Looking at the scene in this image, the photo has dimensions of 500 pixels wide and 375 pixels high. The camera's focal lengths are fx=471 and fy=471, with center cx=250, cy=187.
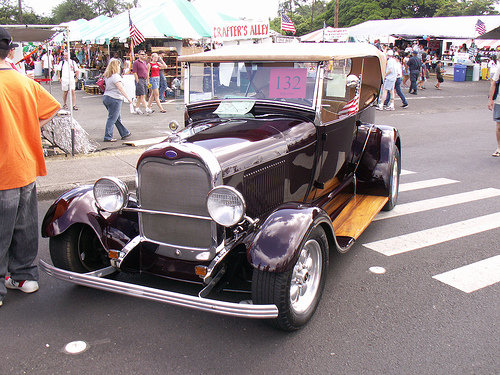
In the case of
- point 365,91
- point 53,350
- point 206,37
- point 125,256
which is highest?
point 206,37

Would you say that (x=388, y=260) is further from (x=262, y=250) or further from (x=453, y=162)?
(x=453, y=162)

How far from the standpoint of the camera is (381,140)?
5426mm

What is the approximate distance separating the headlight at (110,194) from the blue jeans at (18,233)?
0.56 m

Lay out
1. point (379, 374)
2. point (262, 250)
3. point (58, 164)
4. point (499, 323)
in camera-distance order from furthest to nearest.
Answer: point (58, 164) < point (499, 323) < point (262, 250) < point (379, 374)

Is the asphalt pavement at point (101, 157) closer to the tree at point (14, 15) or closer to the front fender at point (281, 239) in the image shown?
the front fender at point (281, 239)

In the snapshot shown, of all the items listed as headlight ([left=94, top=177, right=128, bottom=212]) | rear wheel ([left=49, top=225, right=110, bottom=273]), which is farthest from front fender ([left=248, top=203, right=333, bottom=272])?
rear wheel ([left=49, top=225, right=110, bottom=273])

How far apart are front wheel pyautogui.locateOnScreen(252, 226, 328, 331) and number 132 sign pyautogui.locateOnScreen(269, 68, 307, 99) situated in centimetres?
135

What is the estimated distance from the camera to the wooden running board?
4.15 meters

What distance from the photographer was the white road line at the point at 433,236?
464cm

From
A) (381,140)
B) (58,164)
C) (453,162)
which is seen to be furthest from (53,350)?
(453,162)

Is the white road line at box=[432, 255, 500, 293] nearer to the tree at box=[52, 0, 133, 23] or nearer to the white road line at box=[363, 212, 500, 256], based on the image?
the white road line at box=[363, 212, 500, 256]

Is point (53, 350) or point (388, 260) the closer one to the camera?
point (53, 350)

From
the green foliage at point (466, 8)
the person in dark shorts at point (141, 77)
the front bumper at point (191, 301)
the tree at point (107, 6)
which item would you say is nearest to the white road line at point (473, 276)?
the front bumper at point (191, 301)

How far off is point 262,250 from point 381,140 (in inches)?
119
